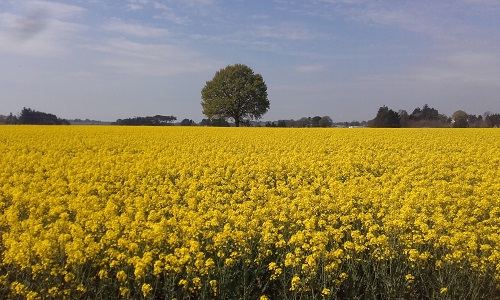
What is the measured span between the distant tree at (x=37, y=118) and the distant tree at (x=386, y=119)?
138ft

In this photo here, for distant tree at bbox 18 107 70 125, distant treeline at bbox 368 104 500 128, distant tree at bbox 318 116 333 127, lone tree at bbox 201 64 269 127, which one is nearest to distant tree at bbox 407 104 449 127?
distant treeline at bbox 368 104 500 128

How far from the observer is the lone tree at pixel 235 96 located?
6069 cm

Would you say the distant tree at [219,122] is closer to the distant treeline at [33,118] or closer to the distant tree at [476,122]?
the distant treeline at [33,118]

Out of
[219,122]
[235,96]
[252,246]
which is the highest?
[235,96]

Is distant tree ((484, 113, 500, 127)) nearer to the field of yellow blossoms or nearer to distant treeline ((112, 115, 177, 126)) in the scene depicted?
distant treeline ((112, 115, 177, 126))

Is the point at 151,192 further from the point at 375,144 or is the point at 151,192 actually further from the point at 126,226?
the point at 375,144

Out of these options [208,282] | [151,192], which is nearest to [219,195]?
[151,192]

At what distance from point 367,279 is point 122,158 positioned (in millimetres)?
10179

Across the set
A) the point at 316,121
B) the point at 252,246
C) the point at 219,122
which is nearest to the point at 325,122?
the point at 316,121

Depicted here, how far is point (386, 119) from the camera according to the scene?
2365 inches

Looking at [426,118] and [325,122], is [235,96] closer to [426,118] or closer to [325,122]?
[325,122]

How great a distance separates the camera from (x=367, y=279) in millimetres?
5465

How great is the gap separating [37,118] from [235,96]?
84.1 ft

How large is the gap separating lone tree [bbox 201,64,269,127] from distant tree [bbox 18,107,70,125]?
19.6 meters
